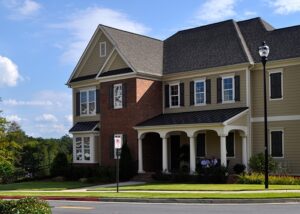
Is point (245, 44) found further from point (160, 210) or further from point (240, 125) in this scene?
point (160, 210)

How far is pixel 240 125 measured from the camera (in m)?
31.4

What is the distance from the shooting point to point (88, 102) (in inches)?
1590

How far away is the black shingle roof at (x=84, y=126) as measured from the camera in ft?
127

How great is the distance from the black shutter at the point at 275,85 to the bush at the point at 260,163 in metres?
3.83

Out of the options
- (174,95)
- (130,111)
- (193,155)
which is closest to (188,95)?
(174,95)

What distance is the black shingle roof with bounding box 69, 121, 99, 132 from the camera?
1521 inches

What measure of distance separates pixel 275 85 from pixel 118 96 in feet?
36.3

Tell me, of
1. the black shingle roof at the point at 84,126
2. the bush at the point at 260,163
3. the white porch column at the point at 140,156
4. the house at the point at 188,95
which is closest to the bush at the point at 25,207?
the house at the point at 188,95

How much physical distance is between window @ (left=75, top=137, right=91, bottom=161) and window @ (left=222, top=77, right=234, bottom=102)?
11543 millimetres

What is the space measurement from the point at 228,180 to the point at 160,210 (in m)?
13.2

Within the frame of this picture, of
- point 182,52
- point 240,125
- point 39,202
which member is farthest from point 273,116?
point 39,202

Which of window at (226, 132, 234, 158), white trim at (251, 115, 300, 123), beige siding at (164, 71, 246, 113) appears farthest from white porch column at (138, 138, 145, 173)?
white trim at (251, 115, 300, 123)

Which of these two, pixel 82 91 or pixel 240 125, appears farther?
pixel 82 91

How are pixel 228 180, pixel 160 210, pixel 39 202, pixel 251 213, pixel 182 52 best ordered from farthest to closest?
pixel 182 52 → pixel 228 180 → pixel 160 210 → pixel 251 213 → pixel 39 202
